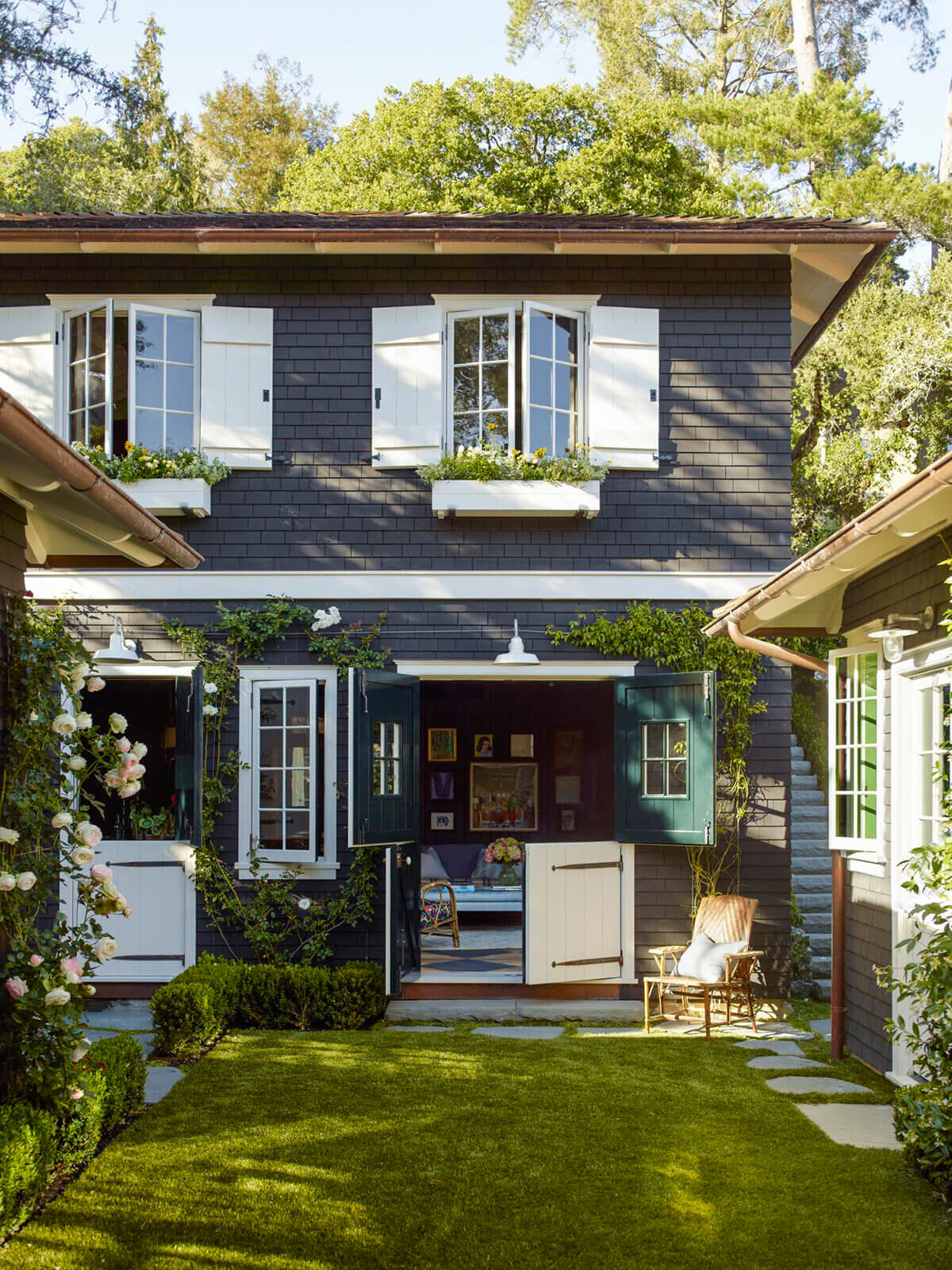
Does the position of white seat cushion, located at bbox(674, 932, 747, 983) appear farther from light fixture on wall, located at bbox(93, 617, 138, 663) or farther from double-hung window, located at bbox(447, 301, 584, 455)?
light fixture on wall, located at bbox(93, 617, 138, 663)

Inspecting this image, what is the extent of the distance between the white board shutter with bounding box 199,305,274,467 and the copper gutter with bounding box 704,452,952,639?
158 inches

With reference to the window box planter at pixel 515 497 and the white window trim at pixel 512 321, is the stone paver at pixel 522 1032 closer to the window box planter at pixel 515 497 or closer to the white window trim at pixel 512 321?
the window box planter at pixel 515 497

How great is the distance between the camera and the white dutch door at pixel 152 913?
31.4ft

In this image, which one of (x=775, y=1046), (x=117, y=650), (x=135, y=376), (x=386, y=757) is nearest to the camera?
(x=775, y=1046)

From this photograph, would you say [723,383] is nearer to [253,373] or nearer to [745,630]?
[745,630]

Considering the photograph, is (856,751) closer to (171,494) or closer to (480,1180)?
(480,1180)

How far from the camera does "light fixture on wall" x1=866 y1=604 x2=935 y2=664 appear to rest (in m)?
6.50

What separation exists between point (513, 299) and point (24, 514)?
5.28 meters

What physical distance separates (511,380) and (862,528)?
4764mm

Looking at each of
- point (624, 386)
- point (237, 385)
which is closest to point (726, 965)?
point (624, 386)

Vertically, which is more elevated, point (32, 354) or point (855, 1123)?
point (32, 354)

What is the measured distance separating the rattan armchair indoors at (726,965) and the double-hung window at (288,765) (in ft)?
8.17

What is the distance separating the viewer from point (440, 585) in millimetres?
9852

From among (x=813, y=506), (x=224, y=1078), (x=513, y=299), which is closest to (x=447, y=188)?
(x=813, y=506)
